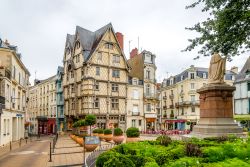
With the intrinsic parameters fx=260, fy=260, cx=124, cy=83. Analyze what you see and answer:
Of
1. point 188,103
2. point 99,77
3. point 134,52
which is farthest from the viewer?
point 188,103

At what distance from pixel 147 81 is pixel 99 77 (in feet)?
31.2

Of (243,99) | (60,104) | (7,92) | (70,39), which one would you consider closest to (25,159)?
(7,92)

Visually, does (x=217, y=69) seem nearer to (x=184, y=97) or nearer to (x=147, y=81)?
(x=147, y=81)

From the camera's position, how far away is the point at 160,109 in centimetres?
6888

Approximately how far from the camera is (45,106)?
60469 mm

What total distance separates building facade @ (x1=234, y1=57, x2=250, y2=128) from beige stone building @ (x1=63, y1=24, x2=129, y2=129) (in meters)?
19.9

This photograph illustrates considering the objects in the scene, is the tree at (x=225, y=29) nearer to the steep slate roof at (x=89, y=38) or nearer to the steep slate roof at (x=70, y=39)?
the steep slate roof at (x=89, y=38)

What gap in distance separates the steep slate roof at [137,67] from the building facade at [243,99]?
1725cm

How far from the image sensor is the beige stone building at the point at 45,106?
55772mm

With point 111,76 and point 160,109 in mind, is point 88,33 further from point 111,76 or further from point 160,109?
point 160,109

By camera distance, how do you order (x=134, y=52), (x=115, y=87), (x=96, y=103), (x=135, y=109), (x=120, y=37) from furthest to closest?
(x=134, y=52) → (x=120, y=37) → (x=135, y=109) → (x=115, y=87) → (x=96, y=103)

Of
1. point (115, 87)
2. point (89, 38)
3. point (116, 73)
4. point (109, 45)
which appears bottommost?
point (115, 87)

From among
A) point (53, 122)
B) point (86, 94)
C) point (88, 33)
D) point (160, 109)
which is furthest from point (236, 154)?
point (160, 109)

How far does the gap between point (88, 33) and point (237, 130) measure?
34517mm
